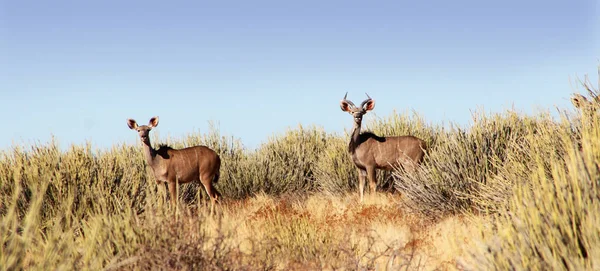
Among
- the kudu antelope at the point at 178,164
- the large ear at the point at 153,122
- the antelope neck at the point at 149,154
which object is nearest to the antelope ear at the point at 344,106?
the kudu antelope at the point at 178,164

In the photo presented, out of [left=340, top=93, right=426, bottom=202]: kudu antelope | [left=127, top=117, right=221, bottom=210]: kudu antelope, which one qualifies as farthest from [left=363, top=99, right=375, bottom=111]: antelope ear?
[left=127, top=117, right=221, bottom=210]: kudu antelope

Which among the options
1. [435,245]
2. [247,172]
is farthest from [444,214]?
[247,172]

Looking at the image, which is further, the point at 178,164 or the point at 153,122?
the point at 178,164

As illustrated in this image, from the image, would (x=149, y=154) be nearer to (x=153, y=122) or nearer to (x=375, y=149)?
(x=153, y=122)

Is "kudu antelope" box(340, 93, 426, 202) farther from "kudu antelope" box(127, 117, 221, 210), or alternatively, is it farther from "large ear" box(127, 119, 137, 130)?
"large ear" box(127, 119, 137, 130)

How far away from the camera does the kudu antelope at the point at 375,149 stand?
36.9 ft

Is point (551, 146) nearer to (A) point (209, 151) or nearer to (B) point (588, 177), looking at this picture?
(B) point (588, 177)

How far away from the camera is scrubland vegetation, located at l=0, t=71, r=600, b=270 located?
396 cm

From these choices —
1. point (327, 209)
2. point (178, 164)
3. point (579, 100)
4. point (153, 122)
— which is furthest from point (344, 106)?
point (579, 100)

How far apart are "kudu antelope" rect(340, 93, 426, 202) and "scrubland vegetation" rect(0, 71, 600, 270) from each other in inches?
30.0

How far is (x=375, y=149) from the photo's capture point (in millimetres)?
11492

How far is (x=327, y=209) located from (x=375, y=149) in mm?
1797

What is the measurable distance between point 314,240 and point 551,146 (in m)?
3.29

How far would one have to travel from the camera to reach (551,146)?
675 centimetres
